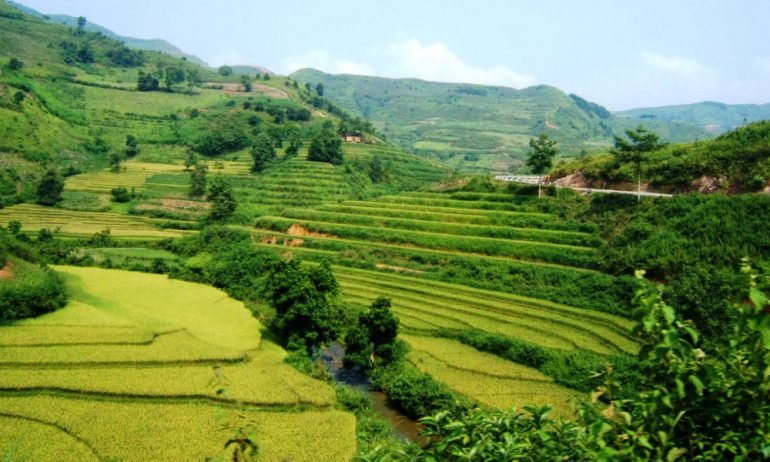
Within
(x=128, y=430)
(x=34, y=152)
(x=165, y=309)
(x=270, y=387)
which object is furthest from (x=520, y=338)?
(x=34, y=152)

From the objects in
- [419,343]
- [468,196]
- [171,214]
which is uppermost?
[468,196]

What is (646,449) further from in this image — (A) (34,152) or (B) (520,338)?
(A) (34,152)

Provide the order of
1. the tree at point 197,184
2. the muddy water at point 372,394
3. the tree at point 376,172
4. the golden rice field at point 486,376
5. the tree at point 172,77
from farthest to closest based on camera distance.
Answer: the tree at point 172,77 < the tree at point 376,172 < the tree at point 197,184 < the golden rice field at point 486,376 < the muddy water at point 372,394

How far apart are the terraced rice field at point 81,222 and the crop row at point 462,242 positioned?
11.6 m

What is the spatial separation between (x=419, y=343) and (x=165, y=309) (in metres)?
14.4

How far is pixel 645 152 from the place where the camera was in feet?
121

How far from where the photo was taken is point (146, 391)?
674 inches

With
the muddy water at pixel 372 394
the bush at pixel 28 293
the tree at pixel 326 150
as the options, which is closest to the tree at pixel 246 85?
the tree at pixel 326 150

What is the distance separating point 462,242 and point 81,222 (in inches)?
1519

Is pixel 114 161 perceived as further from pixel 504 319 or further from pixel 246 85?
pixel 504 319

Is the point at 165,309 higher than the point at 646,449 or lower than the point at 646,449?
lower

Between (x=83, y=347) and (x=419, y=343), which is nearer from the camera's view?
(x=83, y=347)

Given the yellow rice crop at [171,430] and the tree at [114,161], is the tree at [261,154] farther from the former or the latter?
the yellow rice crop at [171,430]

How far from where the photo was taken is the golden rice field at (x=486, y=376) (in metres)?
19.6
